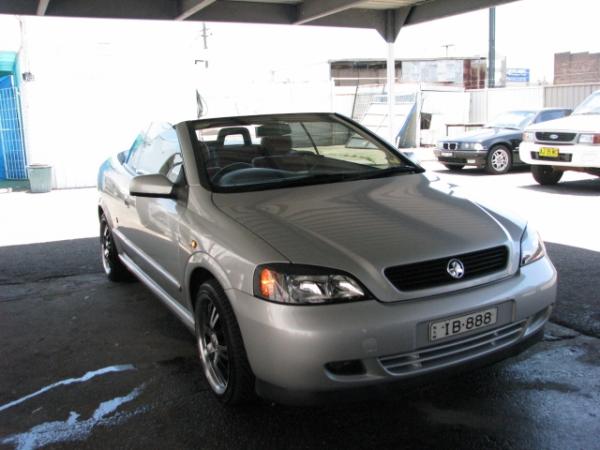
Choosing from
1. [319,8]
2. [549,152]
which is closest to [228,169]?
[319,8]

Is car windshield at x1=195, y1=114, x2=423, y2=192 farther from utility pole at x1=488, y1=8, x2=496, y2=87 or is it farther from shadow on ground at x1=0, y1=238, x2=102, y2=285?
utility pole at x1=488, y1=8, x2=496, y2=87

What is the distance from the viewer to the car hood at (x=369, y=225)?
107 inches

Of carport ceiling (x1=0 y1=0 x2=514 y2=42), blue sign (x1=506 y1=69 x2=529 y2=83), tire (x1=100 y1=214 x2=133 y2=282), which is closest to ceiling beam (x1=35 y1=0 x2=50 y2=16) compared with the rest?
carport ceiling (x1=0 y1=0 x2=514 y2=42)

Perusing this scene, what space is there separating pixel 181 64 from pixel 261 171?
1053cm

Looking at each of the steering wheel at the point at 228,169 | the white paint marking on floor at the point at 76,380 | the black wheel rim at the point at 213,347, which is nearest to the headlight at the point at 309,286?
the black wheel rim at the point at 213,347

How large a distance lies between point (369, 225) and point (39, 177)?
1114 cm

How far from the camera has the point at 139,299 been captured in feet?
16.8

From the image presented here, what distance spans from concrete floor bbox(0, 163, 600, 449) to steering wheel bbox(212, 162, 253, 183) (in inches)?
46.2

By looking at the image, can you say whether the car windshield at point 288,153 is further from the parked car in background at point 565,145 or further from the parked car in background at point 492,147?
the parked car in background at point 492,147

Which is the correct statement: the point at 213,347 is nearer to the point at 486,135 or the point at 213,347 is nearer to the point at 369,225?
the point at 369,225

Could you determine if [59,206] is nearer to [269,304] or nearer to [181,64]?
[181,64]

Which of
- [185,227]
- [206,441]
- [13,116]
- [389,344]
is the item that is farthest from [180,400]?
[13,116]

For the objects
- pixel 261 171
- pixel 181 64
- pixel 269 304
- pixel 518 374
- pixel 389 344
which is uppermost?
pixel 181 64

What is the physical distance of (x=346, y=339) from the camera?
252 cm
